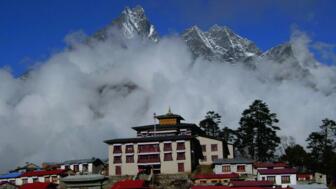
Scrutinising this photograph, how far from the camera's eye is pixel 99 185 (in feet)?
81.5

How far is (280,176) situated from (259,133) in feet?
76.5

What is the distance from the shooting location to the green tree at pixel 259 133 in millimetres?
93250

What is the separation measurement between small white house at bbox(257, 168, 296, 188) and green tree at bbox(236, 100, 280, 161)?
2121 centimetres

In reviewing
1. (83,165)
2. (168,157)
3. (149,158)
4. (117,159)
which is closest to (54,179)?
(117,159)

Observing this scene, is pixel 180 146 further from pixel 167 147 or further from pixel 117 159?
pixel 117 159

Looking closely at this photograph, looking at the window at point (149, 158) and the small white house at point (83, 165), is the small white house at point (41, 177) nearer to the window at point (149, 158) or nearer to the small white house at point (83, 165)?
the small white house at point (83, 165)

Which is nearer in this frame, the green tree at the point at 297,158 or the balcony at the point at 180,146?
the balcony at the point at 180,146

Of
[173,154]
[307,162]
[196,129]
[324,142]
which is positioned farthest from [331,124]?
[173,154]

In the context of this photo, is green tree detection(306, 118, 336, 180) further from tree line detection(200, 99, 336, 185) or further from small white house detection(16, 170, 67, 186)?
small white house detection(16, 170, 67, 186)

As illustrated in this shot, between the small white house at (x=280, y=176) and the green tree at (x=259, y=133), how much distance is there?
21211mm

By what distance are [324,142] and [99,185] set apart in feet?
235

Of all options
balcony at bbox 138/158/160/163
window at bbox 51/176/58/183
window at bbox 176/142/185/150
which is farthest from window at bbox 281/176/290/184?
window at bbox 51/176/58/183

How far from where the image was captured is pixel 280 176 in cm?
7075

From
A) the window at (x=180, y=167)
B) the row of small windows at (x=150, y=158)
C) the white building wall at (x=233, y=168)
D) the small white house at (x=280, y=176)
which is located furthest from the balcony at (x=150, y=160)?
the small white house at (x=280, y=176)
